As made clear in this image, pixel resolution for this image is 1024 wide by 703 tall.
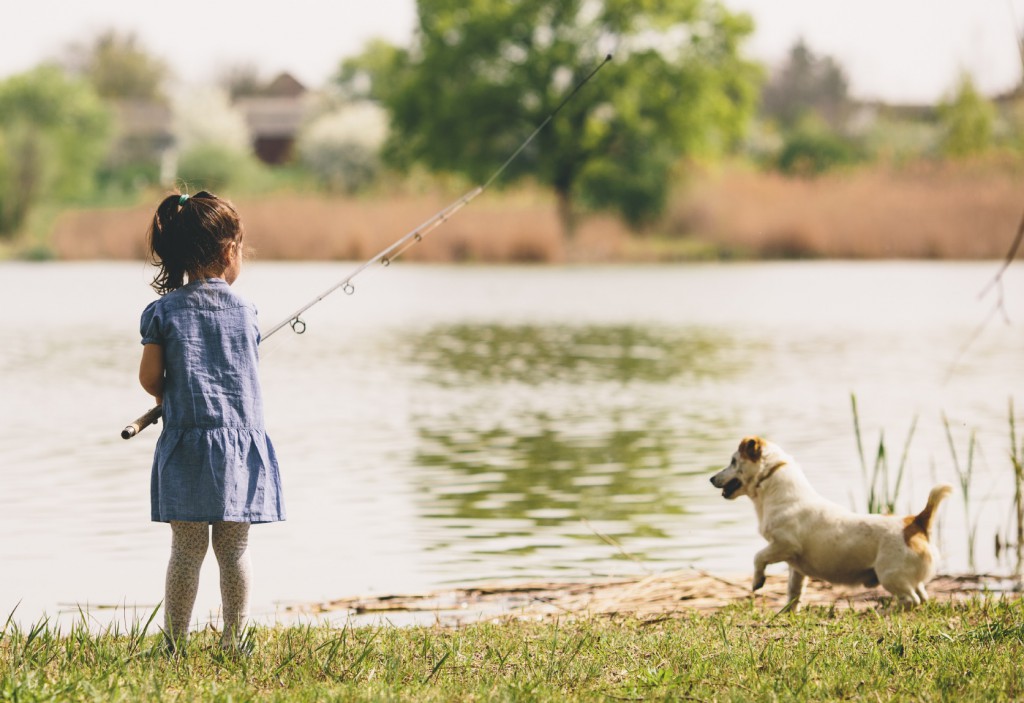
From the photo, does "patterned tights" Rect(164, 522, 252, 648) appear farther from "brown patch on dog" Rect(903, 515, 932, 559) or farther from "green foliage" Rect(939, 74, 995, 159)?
"green foliage" Rect(939, 74, 995, 159)

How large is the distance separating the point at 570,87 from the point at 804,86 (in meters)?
55.2

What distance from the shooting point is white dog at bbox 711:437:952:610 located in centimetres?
668

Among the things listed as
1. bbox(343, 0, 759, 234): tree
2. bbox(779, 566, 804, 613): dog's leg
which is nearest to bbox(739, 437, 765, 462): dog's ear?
bbox(779, 566, 804, 613): dog's leg

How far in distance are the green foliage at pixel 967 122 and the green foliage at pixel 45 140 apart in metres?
30.6

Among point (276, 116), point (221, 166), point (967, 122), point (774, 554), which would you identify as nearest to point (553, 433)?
point (774, 554)

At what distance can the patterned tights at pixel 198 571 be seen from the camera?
5438mm

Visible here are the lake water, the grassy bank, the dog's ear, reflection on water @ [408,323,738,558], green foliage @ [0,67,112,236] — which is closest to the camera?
the dog's ear

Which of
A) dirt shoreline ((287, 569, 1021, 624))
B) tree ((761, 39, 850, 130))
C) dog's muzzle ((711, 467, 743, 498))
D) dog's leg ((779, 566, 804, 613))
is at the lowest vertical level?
dirt shoreline ((287, 569, 1021, 624))

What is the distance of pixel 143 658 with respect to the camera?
17.5 ft

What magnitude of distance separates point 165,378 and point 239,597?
76 centimetres

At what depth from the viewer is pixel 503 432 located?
14.1 metres

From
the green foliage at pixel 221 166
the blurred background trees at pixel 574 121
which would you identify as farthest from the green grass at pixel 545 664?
the green foliage at pixel 221 166

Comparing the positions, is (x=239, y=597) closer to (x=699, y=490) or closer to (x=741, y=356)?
(x=699, y=490)

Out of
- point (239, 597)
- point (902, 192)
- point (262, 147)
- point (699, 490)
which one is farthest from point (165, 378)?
point (262, 147)
